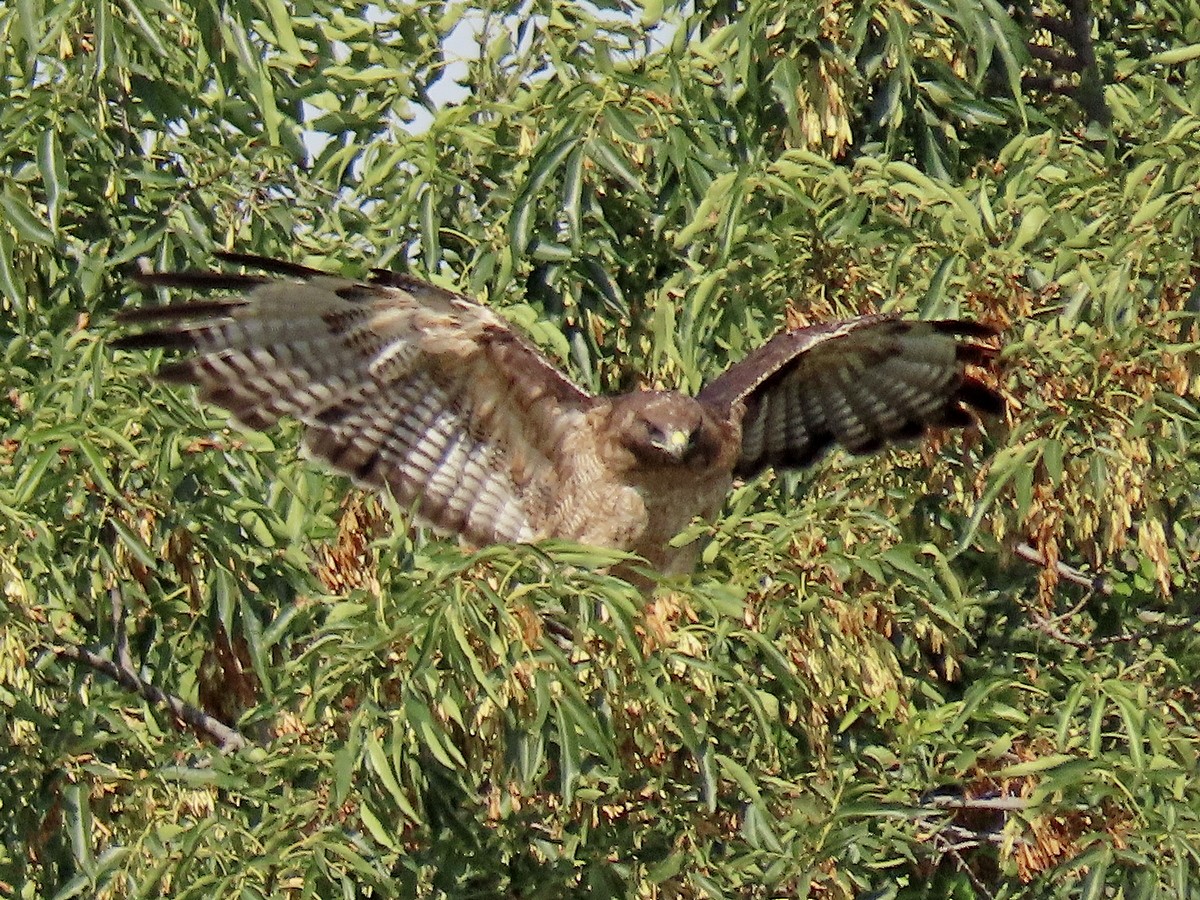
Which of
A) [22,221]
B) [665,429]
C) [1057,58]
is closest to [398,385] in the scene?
[665,429]

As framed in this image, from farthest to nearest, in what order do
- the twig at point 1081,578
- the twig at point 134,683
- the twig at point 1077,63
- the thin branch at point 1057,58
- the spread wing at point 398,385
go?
1. the thin branch at point 1057,58
2. the twig at point 1077,63
3. the twig at point 1081,578
4. the spread wing at point 398,385
5. the twig at point 134,683

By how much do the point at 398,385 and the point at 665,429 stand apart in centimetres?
78

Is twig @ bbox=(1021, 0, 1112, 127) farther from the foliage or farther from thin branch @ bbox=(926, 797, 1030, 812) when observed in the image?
thin branch @ bbox=(926, 797, 1030, 812)

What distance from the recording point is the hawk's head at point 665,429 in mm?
5848

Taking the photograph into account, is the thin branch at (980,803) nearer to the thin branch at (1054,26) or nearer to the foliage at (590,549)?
the foliage at (590,549)

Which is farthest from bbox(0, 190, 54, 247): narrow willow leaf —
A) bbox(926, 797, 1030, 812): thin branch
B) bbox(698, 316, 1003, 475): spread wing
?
bbox(926, 797, 1030, 812): thin branch

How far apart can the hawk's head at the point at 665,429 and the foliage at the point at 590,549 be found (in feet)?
0.44

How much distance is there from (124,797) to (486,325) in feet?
4.75

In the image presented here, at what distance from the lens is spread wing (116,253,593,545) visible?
5.55 metres

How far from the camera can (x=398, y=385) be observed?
19.9ft

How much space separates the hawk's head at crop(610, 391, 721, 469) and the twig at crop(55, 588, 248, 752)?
51.9 inches

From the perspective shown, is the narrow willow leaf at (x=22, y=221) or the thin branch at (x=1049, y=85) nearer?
the narrow willow leaf at (x=22, y=221)

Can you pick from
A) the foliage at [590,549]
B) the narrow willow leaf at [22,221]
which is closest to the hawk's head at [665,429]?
the foliage at [590,549]

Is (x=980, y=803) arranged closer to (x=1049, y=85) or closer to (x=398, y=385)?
(x=398, y=385)
